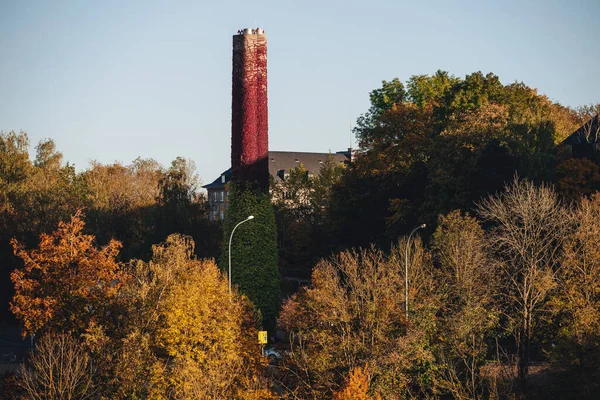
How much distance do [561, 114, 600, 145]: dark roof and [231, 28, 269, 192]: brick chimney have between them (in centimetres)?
2366

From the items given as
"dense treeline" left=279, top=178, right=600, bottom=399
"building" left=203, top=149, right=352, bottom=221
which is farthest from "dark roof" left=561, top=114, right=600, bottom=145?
"building" left=203, top=149, right=352, bottom=221

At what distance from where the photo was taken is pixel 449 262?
46.6 m

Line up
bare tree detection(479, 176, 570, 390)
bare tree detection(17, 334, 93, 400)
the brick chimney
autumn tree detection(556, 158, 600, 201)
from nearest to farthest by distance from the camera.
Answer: bare tree detection(17, 334, 93, 400)
bare tree detection(479, 176, 570, 390)
autumn tree detection(556, 158, 600, 201)
the brick chimney

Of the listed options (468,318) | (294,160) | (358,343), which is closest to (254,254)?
(468,318)

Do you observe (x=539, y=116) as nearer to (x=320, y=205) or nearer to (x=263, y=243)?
(x=263, y=243)

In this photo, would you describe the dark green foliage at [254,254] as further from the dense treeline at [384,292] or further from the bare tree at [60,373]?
the bare tree at [60,373]

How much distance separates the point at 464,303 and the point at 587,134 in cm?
2825

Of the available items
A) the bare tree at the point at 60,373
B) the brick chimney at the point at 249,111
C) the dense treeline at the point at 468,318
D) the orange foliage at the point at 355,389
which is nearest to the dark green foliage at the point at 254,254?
the brick chimney at the point at 249,111

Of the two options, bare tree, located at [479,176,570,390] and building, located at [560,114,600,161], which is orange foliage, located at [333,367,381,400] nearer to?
bare tree, located at [479,176,570,390]

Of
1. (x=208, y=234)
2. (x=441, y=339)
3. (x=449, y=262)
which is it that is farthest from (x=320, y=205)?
(x=441, y=339)

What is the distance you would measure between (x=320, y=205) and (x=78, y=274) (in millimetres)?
52404

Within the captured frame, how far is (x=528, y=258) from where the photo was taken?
43688 mm

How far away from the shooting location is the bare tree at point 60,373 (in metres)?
33.1

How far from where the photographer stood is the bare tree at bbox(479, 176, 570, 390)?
41.1 m
